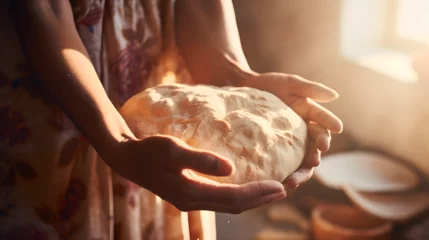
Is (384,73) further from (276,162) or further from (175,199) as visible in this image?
(175,199)

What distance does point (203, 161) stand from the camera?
49cm

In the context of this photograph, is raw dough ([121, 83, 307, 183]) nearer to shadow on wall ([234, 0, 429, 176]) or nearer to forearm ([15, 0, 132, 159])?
forearm ([15, 0, 132, 159])

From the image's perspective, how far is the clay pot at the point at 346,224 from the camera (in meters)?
1.38

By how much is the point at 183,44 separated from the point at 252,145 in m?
0.26

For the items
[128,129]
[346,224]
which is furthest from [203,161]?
[346,224]

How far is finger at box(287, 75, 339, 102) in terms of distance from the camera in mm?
736

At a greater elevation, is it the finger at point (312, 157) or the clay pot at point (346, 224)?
the finger at point (312, 157)

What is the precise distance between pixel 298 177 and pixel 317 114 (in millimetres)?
153

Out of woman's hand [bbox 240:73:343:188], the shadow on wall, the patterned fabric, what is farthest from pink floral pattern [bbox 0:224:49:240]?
the shadow on wall

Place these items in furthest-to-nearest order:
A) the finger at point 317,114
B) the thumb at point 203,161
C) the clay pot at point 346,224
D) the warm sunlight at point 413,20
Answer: the warm sunlight at point 413,20, the clay pot at point 346,224, the finger at point 317,114, the thumb at point 203,161

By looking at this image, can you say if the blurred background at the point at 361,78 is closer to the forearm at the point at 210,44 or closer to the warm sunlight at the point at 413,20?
the warm sunlight at the point at 413,20

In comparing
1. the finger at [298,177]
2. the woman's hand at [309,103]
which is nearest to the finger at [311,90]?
the woman's hand at [309,103]

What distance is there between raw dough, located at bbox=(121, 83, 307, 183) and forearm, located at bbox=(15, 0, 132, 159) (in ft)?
0.22

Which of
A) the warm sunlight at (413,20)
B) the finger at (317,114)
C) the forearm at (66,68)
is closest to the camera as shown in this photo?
the forearm at (66,68)
